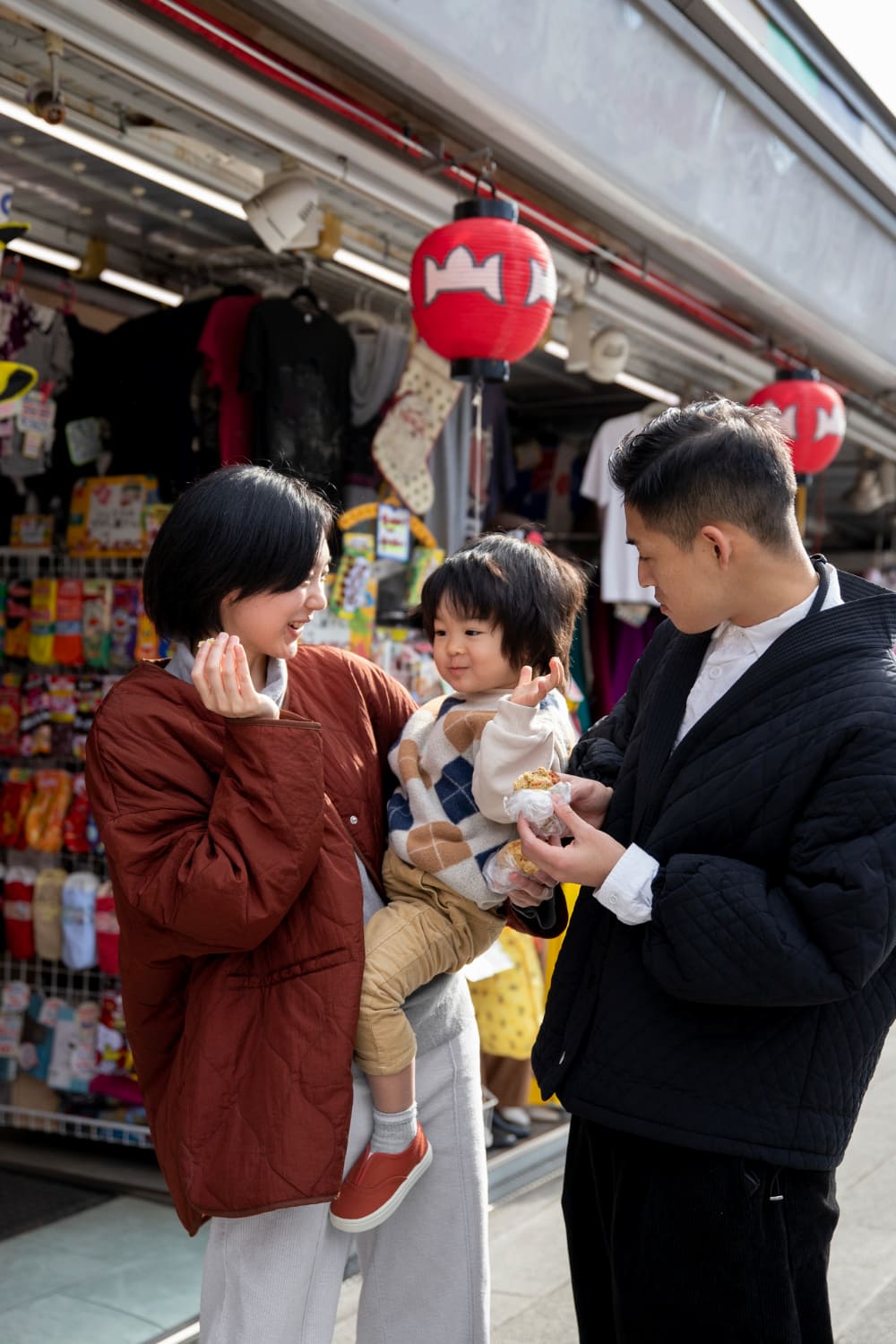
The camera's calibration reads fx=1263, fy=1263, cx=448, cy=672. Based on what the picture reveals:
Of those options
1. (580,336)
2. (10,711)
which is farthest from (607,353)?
(10,711)

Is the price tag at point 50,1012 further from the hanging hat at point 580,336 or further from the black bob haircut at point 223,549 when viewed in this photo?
the hanging hat at point 580,336

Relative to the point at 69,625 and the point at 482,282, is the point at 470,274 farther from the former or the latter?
the point at 69,625

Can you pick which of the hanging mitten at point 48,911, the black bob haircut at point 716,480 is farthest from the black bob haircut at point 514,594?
the hanging mitten at point 48,911

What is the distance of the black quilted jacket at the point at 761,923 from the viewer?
1.71 m

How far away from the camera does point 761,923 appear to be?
171 centimetres

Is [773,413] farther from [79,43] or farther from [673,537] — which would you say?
[79,43]

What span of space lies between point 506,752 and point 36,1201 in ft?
9.51

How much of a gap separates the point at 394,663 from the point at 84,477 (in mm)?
1355

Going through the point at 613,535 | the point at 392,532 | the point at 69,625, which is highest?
the point at 613,535

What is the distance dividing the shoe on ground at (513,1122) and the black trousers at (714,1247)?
278 cm

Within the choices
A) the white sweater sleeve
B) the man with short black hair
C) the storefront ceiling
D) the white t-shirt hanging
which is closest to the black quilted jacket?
the man with short black hair

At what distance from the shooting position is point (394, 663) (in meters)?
4.97

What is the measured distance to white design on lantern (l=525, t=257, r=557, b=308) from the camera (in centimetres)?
363

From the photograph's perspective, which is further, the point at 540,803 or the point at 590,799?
the point at 590,799
